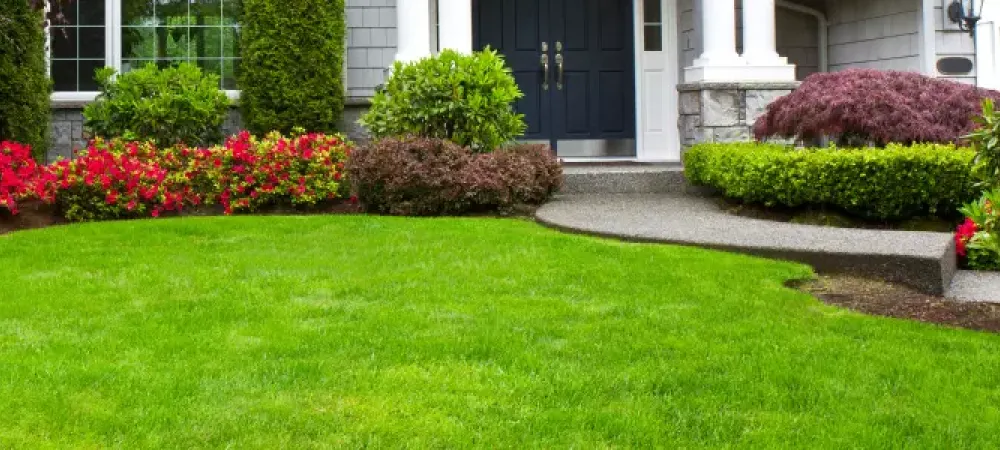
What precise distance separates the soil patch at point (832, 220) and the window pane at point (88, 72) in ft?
21.2

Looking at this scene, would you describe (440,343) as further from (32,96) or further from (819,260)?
(32,96)

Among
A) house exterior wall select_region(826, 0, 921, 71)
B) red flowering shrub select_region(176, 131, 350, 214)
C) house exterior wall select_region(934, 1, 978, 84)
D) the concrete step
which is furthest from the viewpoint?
house exterior wall select_region(826, 0, 921, 71)

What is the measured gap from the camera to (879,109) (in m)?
9.35

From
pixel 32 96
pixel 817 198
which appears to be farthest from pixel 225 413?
pixel 32 96

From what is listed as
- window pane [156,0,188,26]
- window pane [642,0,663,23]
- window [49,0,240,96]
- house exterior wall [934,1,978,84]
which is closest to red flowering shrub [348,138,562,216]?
Answer: window [49,0,240,96]

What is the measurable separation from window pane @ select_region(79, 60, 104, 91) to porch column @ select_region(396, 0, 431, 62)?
123 inches

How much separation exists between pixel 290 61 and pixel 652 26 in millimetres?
4077

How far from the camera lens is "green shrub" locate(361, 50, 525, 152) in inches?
392

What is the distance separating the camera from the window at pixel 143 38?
1191cm

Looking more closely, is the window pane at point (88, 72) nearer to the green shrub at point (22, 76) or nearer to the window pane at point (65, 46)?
the window pane at point (65, 46)

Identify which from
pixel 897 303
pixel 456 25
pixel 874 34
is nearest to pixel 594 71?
pixel 456 25

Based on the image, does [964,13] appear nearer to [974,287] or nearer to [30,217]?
[974,287]

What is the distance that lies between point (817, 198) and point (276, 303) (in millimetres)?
4898

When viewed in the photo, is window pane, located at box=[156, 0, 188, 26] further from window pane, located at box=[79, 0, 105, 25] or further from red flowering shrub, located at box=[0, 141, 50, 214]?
red flowering shrub, located at box=[0, 141, 50, 214]
